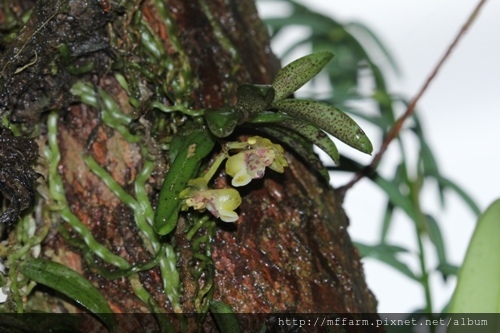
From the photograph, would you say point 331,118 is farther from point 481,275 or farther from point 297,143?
point 481,275

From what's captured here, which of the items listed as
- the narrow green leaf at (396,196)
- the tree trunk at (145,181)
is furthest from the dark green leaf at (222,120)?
the narrow green leaf at (396,196)

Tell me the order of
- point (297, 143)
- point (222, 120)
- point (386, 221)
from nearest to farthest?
point (222, 120)
point (297, 143)
point (386, 221)

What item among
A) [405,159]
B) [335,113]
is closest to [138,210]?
[335,113]

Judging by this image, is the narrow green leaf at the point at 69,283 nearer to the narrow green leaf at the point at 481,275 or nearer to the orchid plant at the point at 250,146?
the orchid plant at the point at 250,146

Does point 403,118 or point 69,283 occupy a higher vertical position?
point 403,118

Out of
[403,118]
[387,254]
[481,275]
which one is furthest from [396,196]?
[481,275]

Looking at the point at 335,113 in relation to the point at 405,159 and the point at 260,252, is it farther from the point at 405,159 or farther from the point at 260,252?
the point at 405,159

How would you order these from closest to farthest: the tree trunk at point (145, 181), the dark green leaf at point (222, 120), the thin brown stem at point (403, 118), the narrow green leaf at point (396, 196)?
the dark green leaf at point (222, 120) → the tree trunk at point (145, 181) → the thin brown stem at point (403, 118) → the narrow green leaf at point (396, 196)
